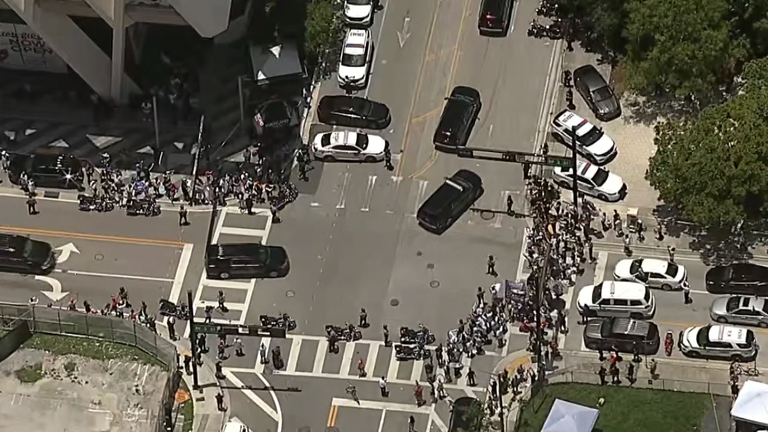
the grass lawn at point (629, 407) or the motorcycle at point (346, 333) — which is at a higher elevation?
the motorcycle at point (346, 333)

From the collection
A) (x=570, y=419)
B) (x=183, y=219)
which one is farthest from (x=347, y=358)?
(x=183, y=219)

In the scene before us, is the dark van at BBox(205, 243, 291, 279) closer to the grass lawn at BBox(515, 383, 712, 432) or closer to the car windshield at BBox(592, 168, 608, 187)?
the grass lawn at BBox(515, 383, 712, 432)

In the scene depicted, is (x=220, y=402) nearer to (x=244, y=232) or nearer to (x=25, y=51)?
(x=244, y=232)

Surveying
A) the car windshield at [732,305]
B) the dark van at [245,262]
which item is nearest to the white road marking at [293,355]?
the dark van at [245,262]

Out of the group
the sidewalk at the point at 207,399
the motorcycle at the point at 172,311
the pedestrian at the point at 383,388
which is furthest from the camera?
the motorcycle at the point at 172,311

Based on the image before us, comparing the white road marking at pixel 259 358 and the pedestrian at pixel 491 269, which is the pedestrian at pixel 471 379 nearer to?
the pedestrian at pixel 491 269

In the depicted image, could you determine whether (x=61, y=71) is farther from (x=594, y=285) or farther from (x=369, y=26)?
(x=594, y=285)
